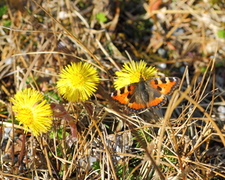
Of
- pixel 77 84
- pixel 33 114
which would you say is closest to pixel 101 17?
pixel 77 84

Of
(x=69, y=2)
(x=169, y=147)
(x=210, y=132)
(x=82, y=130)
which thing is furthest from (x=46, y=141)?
(x=69, y=2)

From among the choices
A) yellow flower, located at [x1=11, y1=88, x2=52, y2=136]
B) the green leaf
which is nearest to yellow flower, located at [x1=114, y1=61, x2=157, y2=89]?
yellow flower, located at [x1=11, y1=88, x2=52, y2=136]

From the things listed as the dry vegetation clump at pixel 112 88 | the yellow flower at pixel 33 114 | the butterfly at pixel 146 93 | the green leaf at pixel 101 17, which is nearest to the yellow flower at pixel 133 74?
the butterfly at pixel 146 93

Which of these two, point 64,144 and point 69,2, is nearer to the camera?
point 64,144

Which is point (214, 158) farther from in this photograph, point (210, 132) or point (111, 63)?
point (111, 63)

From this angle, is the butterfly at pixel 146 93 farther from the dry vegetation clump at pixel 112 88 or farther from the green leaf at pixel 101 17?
the green leaf at pixel 101 17

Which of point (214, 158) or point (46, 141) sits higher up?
point (46, 141)
